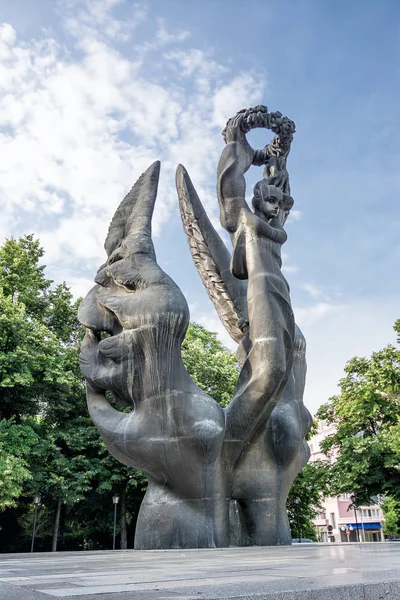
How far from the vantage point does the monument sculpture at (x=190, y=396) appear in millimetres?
7434

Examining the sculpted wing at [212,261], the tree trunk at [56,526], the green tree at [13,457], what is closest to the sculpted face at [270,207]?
the sculpted wing at [212,261]

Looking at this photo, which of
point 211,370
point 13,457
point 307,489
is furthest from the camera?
point 307,489

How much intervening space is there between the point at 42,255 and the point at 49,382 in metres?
7.19

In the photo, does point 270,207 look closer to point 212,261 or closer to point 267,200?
point 267,200

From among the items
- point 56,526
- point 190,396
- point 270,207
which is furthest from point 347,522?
point 190,396

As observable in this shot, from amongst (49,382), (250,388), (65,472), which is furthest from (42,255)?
(250,388)

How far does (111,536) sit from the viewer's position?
26.0 meters

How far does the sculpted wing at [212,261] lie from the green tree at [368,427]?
1453 centimetres

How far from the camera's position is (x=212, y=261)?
10438 mm

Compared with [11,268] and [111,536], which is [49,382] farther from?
[111,536]

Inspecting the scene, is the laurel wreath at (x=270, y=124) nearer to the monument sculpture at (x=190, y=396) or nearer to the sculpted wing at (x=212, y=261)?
the sculpted wing at (x=212, y=261)

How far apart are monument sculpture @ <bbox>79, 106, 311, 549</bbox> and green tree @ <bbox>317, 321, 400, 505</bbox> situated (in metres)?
15.4

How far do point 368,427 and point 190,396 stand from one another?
2154cm

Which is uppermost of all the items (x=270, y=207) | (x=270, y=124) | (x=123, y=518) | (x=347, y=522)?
(x=270, y=124)
